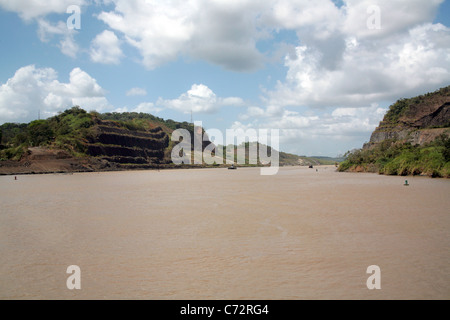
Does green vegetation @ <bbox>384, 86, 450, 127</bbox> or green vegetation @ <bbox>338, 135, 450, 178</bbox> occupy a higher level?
green vegetation @ <bbox>384, 86, 450, 127</bbox>

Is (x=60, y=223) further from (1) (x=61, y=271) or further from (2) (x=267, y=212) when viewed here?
(2) (x=267, y=212)

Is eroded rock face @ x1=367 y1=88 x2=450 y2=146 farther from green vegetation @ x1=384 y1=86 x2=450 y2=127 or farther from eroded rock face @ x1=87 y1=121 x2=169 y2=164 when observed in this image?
eroded rock face @ x1=87 y1=121 x2=169 y2=164

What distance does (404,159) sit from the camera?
4084 centimetres

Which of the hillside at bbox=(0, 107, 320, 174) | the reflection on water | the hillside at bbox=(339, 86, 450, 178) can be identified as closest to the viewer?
the reflection on water

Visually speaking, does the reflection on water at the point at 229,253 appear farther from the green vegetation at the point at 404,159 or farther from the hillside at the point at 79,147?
the hillside at the point at 79,147

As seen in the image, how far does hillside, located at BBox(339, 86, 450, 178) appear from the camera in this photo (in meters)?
36.5

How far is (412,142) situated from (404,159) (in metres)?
19.5

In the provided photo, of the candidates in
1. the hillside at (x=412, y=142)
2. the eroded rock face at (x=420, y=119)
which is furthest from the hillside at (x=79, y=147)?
the eroded rock face at (x=420, y=119)

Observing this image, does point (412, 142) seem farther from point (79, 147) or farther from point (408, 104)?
point (79, 147)

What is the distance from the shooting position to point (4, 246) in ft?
Answer: 29.2
